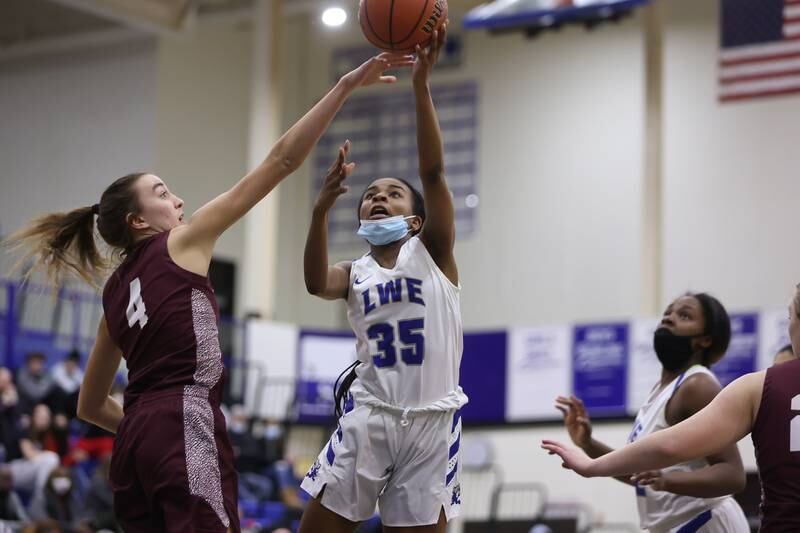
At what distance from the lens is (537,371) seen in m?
18.5

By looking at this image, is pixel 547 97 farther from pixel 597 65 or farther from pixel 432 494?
pixel 432 494

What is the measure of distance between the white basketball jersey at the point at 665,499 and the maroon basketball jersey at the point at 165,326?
7.14ft

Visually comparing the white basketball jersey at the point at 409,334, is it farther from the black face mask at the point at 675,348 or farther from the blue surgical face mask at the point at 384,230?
the black face mask at the point at 675,348

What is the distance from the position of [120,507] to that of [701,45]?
16935 millimetres

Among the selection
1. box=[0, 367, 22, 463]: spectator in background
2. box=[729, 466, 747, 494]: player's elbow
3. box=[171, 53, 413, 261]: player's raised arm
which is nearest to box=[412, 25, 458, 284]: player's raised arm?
box=[171, 53, 413, 261]: player's raised arm

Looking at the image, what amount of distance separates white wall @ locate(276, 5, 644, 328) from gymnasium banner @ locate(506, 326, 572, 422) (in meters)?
1.81

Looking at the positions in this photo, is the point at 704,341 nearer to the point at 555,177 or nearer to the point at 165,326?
the point at 165,326

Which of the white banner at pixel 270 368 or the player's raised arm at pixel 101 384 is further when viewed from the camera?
the white banner at pixel 270 368

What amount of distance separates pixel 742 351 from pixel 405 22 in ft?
41.5

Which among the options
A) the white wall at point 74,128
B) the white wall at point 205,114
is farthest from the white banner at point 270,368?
the white wall at point 74,128

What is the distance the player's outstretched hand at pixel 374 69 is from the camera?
15.0 ft

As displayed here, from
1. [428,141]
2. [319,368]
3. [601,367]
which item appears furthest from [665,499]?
[319,368]

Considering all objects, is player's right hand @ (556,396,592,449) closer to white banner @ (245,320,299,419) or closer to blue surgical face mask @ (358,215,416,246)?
blue surgical face mask @ (358,215,416,246)

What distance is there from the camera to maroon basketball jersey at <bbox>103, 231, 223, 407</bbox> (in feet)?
13.6
